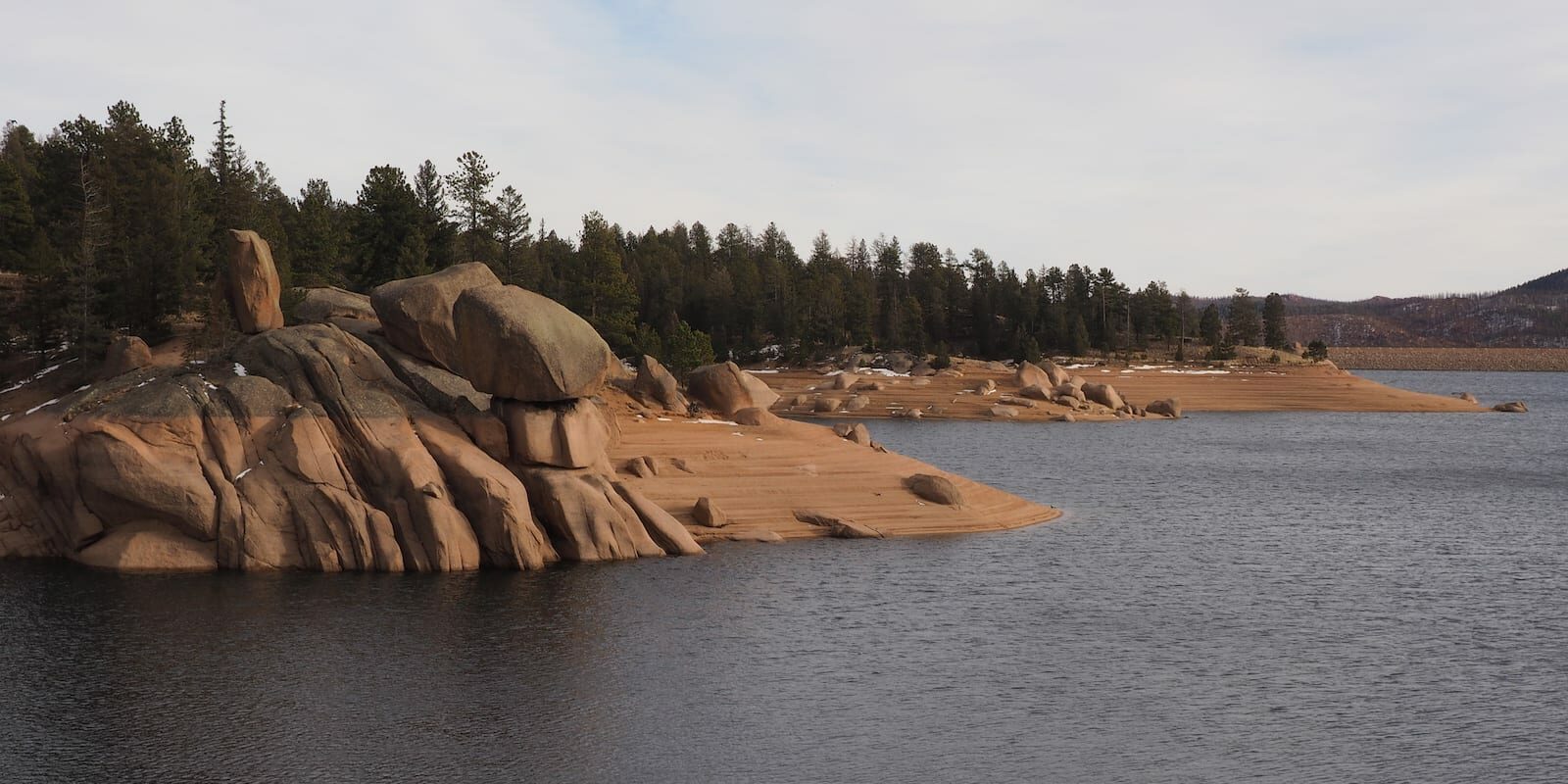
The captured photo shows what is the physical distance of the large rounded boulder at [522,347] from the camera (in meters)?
A: 50.3

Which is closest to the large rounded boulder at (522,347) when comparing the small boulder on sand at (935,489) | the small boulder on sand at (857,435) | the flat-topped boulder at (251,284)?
the flat-topped boulder at (251,284)

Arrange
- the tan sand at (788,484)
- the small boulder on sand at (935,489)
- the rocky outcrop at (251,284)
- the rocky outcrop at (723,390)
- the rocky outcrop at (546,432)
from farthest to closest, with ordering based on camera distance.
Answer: the rocky outcrop at (723,390) < the small boulder on sand at (935,489) < the tan sand at (788,484) < the rocky outcrop at (251,284) < the rocky outcrop at (546,432)

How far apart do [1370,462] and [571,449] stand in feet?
233

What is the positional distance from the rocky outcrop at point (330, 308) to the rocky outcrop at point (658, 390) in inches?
662

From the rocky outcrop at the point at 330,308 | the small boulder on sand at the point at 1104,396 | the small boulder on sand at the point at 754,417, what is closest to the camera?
the rocky outcrop at the point at 330,308

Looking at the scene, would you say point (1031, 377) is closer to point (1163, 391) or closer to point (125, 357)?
point (1163, 391)

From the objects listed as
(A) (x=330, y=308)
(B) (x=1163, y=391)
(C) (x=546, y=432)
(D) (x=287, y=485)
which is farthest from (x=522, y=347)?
(B) (x=1163, y=391)

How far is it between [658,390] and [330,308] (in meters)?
19.7

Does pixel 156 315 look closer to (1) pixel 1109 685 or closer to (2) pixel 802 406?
(1) pixel 1109 685

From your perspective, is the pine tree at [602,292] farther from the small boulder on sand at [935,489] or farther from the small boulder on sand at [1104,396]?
the small boulder on sand at [935,489]

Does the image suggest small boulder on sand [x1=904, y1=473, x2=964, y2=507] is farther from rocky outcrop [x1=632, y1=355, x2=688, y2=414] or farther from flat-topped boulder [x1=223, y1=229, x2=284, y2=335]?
flat-topped boulder [x1=223, y1=229, x2=284, y2=335]

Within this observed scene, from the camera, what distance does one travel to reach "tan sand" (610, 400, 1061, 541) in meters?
57.7

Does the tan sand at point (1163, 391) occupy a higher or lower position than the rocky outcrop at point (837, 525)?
higher

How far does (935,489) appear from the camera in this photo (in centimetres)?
6203
